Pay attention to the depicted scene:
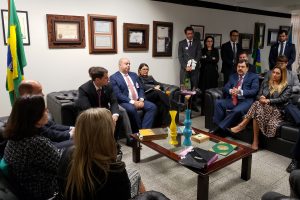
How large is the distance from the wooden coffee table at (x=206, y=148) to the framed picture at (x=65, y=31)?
6.61ft

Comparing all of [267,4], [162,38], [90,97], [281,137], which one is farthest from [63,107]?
[267,4]

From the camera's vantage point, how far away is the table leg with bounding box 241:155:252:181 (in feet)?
8.37

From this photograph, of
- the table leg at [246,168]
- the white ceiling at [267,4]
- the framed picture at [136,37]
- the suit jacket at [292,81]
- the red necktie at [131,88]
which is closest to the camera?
the table leg at [246,168]

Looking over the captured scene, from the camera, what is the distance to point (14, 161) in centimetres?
148

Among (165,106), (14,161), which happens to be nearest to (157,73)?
(165,106)

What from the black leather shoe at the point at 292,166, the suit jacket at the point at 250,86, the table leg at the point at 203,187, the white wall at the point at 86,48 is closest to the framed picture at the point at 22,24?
the white wall at the point at 86,48

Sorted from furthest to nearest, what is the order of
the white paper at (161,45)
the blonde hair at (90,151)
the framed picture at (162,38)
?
the white paper at (161,45), the framed picture at (162,38), the blonde hair at (90,151)

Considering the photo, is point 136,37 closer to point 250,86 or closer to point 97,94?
point 97,94

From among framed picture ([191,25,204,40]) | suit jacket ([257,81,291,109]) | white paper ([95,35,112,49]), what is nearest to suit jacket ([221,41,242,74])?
framed picture ([191,25,204,40])

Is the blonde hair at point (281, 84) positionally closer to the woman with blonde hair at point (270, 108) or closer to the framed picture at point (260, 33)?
the woman with blonde hair at point (270, 108)

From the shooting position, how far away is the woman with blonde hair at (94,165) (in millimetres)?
1174

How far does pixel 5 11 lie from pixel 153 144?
266 centimetres

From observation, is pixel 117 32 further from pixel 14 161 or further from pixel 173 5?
pixel 14 161

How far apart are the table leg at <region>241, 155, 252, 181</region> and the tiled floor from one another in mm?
52
